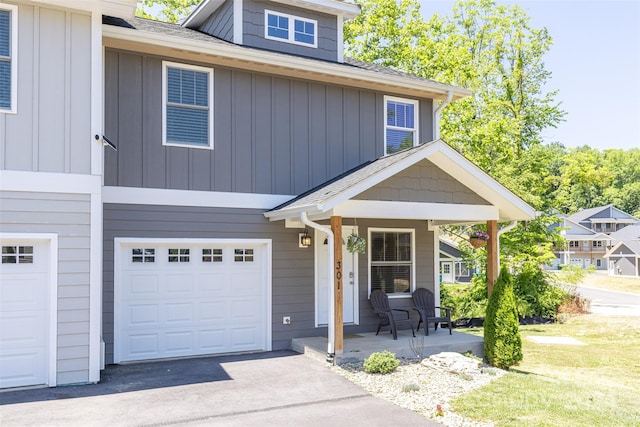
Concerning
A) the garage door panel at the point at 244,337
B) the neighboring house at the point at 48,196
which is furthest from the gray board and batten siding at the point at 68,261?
the garage door panel at the point at 244,337

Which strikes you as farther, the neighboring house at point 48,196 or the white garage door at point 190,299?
the white garage door at point 190,299

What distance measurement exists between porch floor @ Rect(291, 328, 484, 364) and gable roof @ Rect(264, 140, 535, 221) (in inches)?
84.8

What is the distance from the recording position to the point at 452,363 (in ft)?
24.9

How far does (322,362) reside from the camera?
7.98 m

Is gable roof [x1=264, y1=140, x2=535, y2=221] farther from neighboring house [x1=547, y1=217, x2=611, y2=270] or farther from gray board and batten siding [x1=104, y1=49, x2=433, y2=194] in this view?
neighboring house [x1=547, y1=217, x2=611, y2=270]

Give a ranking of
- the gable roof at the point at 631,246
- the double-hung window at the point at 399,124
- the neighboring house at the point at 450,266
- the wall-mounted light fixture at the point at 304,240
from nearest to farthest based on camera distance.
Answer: the wall-mounted light fixture at the point at 304,240, the double-hung window at the point at 399,124, the neighboring house at the point at 450,266, the gable roof at the point at 631,246

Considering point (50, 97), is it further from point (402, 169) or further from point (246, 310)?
point (402, 169)

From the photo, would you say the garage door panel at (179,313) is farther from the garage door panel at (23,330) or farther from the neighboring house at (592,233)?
the neighboring house at (592,233)

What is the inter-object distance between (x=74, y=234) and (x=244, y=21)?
5359mm

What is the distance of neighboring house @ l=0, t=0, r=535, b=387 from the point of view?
6.55 m

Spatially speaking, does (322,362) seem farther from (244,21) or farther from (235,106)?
(244,21)

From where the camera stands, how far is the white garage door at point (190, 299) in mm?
8172

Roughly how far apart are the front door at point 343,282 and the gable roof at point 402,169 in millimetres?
1120

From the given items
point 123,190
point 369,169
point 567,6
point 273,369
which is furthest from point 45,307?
point 567,6
